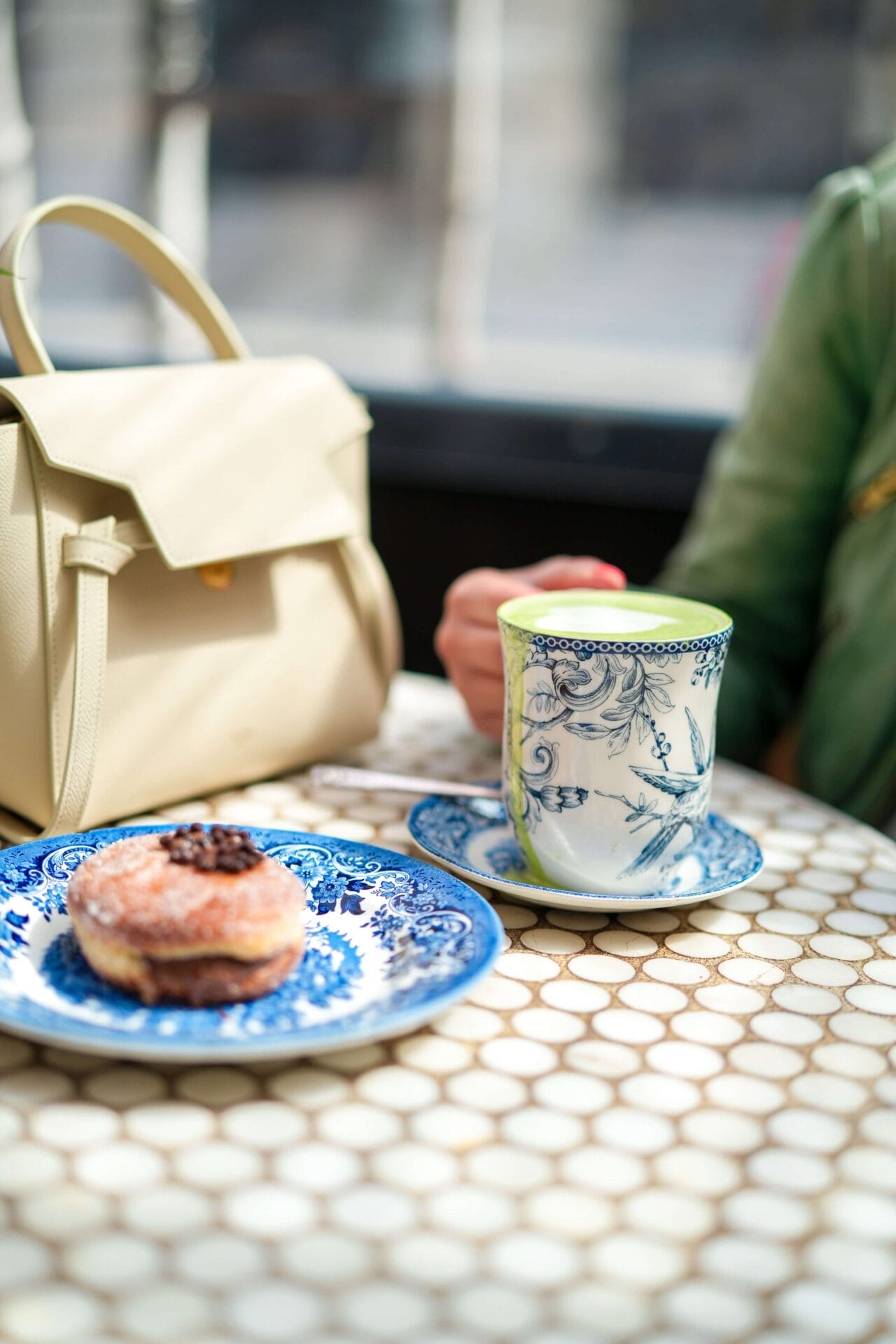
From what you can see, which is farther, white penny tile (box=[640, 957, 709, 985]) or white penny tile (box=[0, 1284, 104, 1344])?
white penny tile (box=[640, 957, 709, 985])

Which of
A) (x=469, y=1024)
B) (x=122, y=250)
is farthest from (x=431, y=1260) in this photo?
(x=122, y=250)

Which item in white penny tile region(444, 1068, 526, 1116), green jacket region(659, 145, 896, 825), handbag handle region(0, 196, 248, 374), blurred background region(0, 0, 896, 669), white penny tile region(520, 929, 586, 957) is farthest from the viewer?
blurred background region(0, 0, 896, 669)

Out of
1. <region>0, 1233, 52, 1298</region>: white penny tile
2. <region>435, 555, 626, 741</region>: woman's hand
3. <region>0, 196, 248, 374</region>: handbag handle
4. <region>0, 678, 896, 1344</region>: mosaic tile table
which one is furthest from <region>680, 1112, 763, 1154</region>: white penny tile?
<region>0, 196, 248, 374</region>: handbag handle

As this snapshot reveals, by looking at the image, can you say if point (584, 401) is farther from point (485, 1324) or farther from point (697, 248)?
point (485, 1324)

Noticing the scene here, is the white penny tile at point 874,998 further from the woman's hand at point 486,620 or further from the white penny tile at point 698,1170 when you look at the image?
the woman's hand at point 486,620

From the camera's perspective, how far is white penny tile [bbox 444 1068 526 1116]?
426mm

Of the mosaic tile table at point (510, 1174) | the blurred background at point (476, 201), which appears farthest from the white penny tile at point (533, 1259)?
the blurred background at point (476, 201)

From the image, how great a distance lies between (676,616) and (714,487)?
1.53ft

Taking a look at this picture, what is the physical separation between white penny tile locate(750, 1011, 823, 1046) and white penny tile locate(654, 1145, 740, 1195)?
0.08 metres

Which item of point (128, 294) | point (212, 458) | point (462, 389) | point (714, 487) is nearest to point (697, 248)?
point (462, 389)

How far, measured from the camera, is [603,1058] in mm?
457

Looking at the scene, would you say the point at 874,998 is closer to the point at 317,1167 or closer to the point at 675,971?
the point at 675,971

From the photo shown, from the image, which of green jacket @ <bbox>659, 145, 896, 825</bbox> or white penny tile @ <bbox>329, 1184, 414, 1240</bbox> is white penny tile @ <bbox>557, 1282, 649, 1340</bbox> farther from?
green jacket @ <bbox>659, 145, 896, 825</bbox>

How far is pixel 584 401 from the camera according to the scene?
1.72 meters
